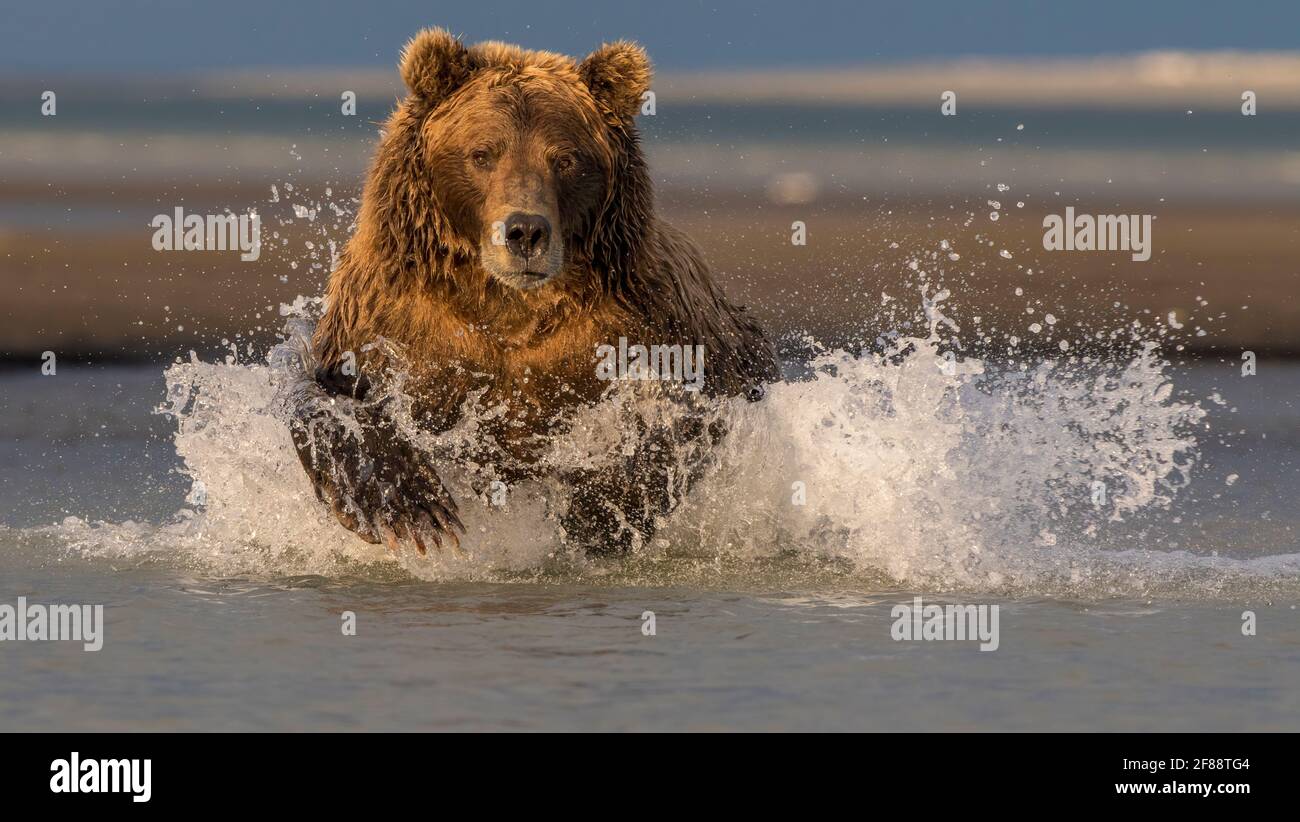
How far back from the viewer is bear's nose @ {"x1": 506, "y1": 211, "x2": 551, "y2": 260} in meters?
7.95

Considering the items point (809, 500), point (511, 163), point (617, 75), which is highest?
point (617, 75)

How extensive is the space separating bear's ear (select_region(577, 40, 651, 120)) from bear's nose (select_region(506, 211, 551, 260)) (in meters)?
0.80

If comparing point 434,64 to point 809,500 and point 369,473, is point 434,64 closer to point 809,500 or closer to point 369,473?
point 369,473

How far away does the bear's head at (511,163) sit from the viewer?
26.9ft

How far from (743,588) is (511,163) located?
77.1 inches

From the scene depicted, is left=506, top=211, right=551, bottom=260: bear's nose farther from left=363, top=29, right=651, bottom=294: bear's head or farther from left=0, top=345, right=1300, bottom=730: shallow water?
left=0, top=345, right=1300, bottom=730: shallow water

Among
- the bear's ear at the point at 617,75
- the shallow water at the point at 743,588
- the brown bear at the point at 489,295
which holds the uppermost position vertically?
the bear's ear at the point at 617,75

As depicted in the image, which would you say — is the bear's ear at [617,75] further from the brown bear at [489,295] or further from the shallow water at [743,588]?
the shallow water at [743,588]

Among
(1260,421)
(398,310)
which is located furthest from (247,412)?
(1260,421)

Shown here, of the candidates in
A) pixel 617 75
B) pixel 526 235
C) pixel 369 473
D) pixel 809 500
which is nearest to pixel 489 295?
pixel 526 235

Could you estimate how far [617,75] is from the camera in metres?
8.49

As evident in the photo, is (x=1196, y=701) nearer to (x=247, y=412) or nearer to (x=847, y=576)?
(x=847, y=576)

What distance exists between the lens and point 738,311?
9.96m

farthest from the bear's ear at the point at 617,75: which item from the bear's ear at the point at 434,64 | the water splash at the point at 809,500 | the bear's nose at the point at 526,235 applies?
the water splash at the point at 809,500
